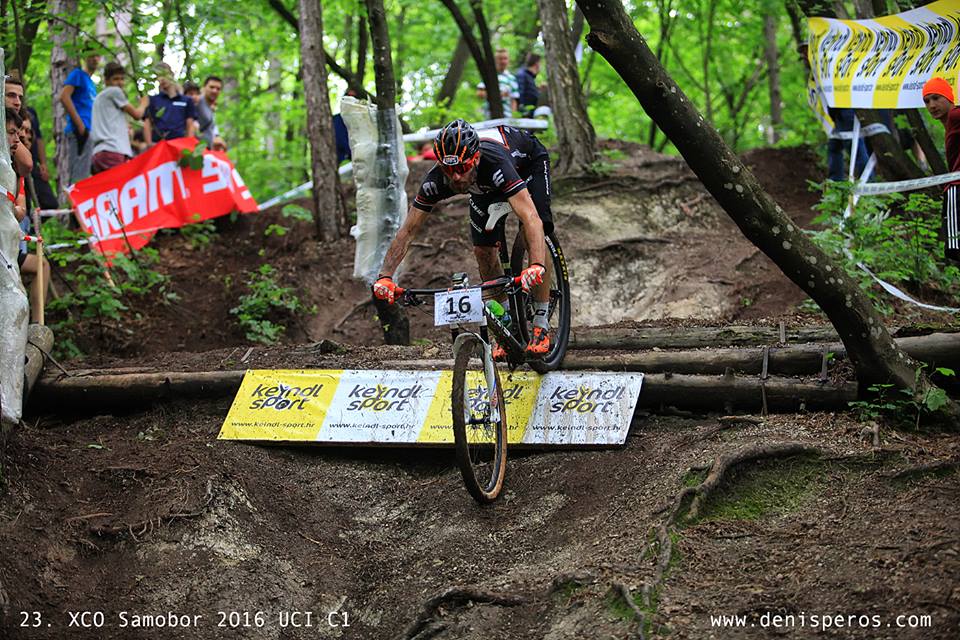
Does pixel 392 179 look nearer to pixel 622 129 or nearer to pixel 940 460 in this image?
pixel 940 460

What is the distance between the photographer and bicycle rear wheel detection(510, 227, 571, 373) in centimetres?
712

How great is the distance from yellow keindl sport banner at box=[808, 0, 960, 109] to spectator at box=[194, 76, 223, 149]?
8.02 meters

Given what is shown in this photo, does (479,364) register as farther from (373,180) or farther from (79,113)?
(79,113)

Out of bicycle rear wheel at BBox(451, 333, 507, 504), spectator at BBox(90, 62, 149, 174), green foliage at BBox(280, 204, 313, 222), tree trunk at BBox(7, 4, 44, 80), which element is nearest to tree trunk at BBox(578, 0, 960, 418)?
bicycle rear wheel at BBox(451, 333, 507, 504)

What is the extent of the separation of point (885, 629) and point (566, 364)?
148 inches

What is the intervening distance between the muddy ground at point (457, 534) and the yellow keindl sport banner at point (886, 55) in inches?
161

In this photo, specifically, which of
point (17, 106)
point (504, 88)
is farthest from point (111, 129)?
point (504, 88)

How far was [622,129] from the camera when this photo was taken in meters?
28.3

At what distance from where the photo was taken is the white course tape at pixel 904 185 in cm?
764

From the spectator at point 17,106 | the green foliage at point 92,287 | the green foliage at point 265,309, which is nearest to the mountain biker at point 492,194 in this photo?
the spectator at point 17,106

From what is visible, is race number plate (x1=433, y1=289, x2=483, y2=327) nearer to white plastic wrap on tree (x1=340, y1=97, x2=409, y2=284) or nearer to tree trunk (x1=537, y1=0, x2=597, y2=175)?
white plastic wrap on tree (x1=340, y1=97, x2=409, y2=284)

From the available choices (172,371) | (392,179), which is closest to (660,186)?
(392,179)

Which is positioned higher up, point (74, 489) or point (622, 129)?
point (74, 489)
